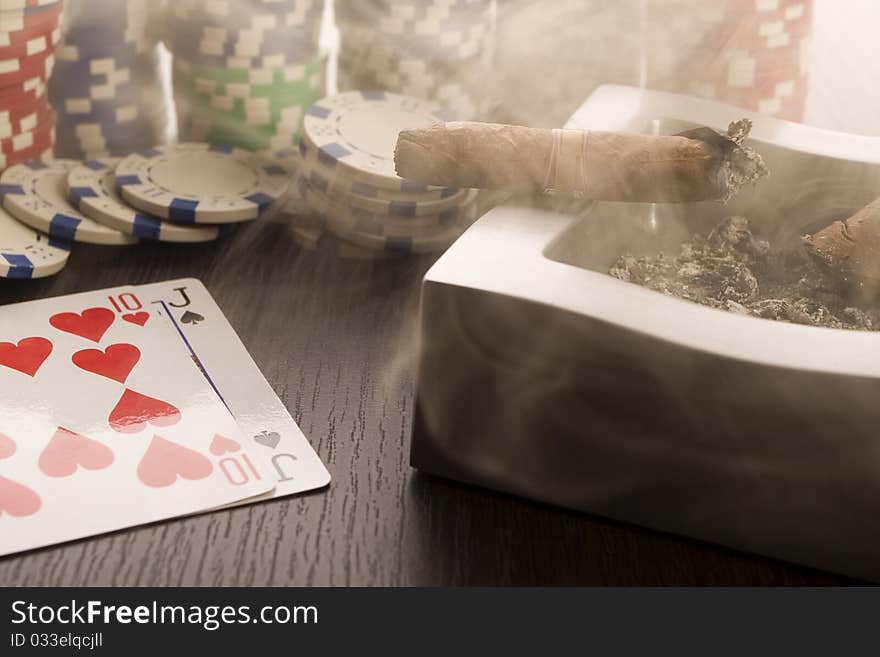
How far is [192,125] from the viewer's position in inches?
60.6

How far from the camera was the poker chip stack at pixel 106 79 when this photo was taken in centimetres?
143

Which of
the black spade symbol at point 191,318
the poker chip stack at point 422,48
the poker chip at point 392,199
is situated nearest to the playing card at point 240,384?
the black spade symbol at point 191,318

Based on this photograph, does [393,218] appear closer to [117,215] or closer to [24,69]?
[117,215]

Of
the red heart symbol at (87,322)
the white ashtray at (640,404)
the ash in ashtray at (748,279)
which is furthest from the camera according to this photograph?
the red heart symbol at (87,322)

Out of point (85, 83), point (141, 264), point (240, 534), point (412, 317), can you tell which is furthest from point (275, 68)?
point (240, 534)

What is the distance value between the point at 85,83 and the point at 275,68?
0.87ft

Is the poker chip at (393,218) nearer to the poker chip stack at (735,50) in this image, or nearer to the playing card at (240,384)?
the playing card at (240,384)

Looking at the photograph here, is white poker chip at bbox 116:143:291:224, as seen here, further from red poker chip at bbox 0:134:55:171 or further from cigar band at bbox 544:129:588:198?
cigar band at bbox 544:129:588:198

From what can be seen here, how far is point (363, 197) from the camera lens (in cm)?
128

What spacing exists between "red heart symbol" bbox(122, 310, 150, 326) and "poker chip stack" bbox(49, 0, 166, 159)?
443 mm

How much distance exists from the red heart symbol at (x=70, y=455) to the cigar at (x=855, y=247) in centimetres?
73

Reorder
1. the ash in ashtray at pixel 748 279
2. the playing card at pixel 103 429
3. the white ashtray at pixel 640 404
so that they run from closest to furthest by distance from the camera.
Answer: the white ashtray at pixel 640 404, the playing card at pixel 103 429, the ash in ashtray at pixel 748 279

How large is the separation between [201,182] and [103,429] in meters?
0.49
